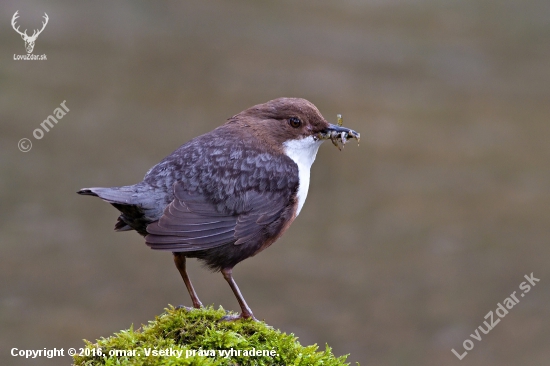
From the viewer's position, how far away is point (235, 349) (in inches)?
140

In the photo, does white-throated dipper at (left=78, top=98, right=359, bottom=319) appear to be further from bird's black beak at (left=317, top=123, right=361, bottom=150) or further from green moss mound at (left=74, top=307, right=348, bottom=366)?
green moss mound at (left=74, top=307, right=348, bottom=366)

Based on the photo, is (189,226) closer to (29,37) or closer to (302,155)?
(302,155)

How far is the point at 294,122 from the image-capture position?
14.6 ft

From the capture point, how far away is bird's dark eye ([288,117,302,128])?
4457 mm

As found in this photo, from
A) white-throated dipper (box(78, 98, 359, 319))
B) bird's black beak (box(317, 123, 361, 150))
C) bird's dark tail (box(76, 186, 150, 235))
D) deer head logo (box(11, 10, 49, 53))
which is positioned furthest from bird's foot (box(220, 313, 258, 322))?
deer head logo (box(11, 10, 49, 53))

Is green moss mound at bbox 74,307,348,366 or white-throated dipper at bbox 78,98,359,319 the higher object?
white-throated dipper at bbox 78,98,359,319

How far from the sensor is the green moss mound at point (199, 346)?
340 centimetres

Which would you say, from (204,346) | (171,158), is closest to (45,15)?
(171,158)

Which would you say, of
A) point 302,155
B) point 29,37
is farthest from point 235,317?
point 29,37

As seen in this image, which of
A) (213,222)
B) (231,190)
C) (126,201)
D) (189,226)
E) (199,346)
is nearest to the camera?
(199,346)

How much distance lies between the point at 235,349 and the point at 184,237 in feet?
2.39

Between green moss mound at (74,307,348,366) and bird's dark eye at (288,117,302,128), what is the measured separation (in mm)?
1389

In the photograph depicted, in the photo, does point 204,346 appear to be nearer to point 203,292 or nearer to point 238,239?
point 238,239

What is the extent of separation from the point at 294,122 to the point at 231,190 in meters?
0.71
